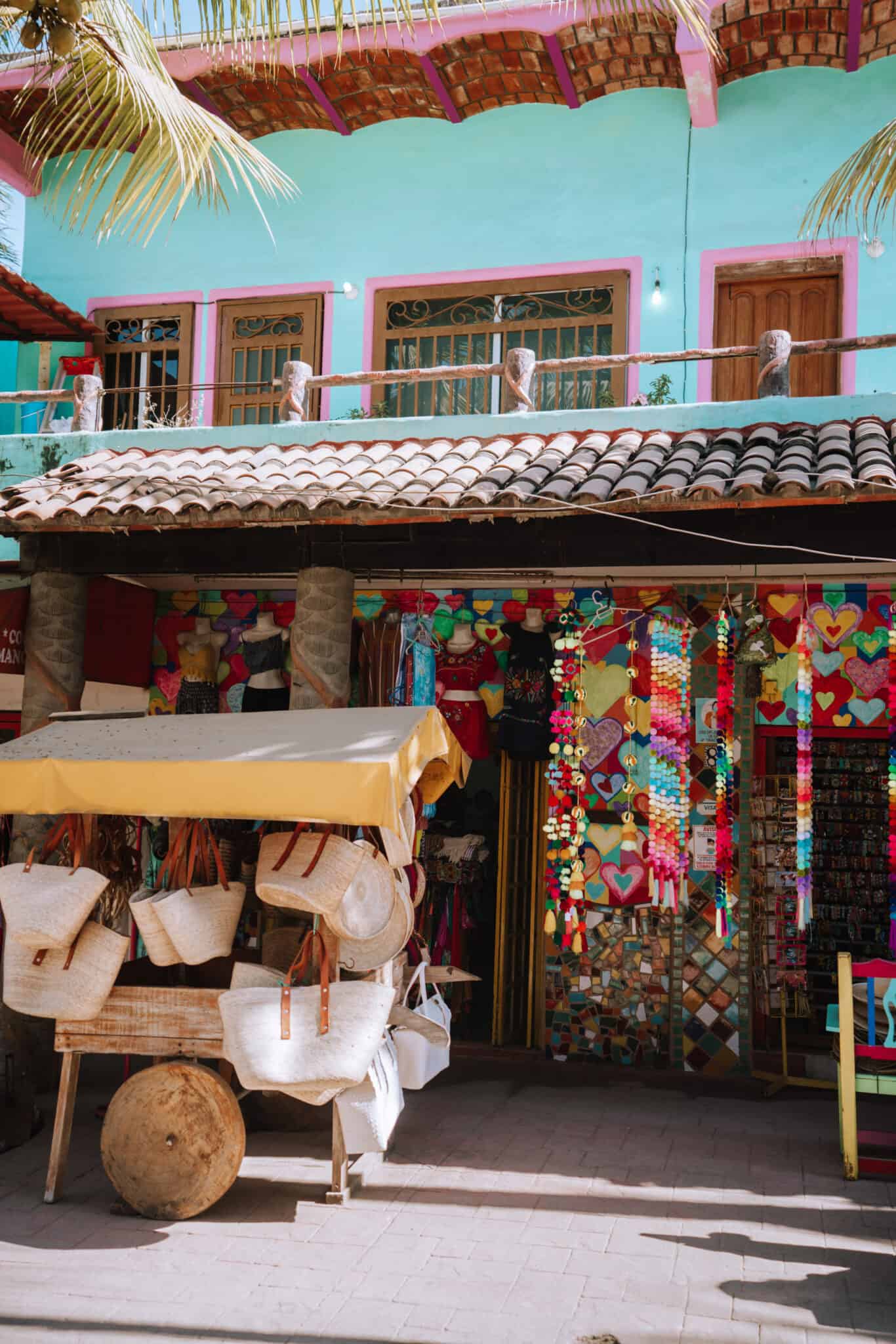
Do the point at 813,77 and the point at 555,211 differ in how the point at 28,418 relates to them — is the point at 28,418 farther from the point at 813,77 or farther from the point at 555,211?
the point at 813,77

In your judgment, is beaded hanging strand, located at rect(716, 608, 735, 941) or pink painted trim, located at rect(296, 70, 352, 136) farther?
pink painted trim, located at rect(296, 70, 352, 136)

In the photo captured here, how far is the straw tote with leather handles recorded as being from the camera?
5.84 meters

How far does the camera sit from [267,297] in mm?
11727

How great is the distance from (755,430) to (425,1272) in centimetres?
523

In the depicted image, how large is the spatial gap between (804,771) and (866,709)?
3.60 ft

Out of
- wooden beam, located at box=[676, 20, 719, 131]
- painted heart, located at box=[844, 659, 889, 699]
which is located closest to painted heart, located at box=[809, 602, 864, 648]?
painted heart, located at box=[844, 659, 889, 699]

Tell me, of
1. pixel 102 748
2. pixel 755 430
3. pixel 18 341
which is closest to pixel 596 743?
pixel 755 430

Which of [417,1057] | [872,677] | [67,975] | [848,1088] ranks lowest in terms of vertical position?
[848,1088]

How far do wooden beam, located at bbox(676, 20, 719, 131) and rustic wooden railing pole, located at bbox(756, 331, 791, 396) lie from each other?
10.2 feet

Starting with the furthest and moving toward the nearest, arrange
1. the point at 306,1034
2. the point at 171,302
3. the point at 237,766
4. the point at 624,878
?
the point at 171,302 < the point at 624,878 < the point at 237,766 < the point at 306,1034

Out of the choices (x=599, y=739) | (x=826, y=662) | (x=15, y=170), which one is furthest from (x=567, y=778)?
(x=15, y=170)

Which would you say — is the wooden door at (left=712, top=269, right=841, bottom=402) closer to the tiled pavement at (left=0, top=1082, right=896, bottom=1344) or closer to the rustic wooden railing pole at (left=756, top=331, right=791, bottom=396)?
the rustic wooden railing pole at (left=756, top=331, right=791, bottom=396)

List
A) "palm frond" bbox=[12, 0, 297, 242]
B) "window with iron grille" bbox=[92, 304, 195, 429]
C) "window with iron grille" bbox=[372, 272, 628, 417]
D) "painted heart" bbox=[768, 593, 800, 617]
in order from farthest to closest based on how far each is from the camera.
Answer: "window with iron grille" bbox=[92, 304, 195, 429] → "window with iron grille" bbox=[372, 272, 628, 417] → "painted heart" bbox=[768, 593, 800, 617] → "palm frond" bbox=[12, 0, 297, 242]

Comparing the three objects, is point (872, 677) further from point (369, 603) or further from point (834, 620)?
point (369, 603)
